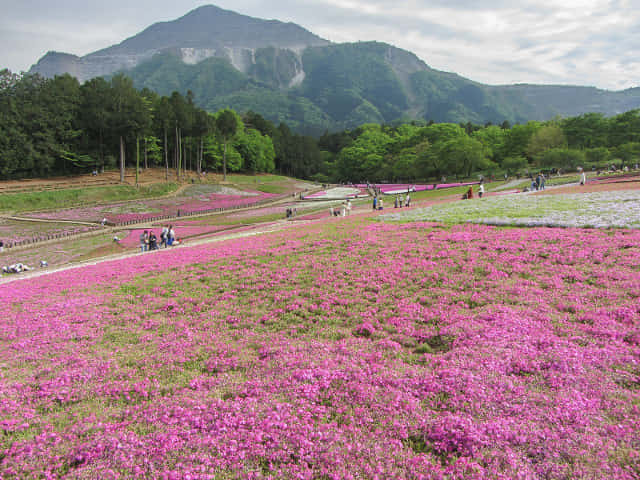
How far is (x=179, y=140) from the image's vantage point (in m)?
89.9

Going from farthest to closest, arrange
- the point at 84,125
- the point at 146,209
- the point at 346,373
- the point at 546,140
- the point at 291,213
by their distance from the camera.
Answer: the point at 546,140
the point at 84,125
the point at 146,209
the point at 291,213
the point at 346,373

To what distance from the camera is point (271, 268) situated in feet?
52.7

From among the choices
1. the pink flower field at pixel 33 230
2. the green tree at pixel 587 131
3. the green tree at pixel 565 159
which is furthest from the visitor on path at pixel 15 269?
the green tree at pixel 587 131

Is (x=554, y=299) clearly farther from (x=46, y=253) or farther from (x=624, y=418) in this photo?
(x=46, y=253)

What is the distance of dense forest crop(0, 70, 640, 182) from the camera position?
7000cm

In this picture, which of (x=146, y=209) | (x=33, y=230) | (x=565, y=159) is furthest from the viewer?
(x=565, y=159)

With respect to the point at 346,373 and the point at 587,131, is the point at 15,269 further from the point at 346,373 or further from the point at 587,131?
the point at 587,131

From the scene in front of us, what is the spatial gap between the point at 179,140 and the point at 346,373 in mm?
94543

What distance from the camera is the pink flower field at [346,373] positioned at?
5211 mm

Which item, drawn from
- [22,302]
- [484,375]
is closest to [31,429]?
[484,375]

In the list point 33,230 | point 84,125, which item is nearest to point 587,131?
point 33,230

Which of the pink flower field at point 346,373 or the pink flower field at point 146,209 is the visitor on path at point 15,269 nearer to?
the pink flower field at point 346,373

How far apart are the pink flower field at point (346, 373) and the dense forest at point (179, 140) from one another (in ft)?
226

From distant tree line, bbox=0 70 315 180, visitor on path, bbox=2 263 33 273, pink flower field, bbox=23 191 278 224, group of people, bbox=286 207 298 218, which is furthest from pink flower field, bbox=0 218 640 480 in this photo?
distant tree line, bbox=0 70 315 180
